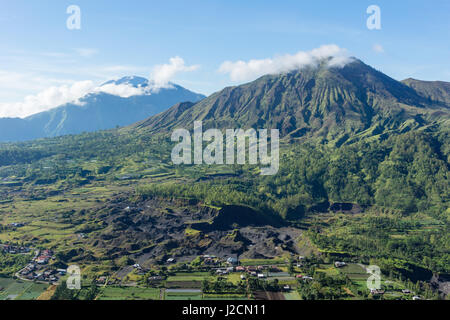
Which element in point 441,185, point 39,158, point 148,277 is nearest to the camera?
point 148,277

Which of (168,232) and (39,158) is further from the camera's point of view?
(39,158)

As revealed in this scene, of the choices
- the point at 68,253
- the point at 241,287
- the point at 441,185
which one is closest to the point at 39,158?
the point at 68,253

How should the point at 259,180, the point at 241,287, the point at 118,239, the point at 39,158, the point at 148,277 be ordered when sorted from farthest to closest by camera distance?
the point at 39,158 → the point at 259,180 → the point at 118,239 → the point at 148,277 → the point at 241,287

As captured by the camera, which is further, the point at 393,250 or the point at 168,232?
the point at 168,232

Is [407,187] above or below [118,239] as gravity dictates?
above

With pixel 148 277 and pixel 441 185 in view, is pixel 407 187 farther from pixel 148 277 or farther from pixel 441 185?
pixel 148 277

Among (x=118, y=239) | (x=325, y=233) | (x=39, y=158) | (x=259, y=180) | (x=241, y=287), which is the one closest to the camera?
(x=241, y=287)

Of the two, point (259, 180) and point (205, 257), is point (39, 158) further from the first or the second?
point (205, 257)

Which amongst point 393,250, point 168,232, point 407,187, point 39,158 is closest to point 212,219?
point 168,232

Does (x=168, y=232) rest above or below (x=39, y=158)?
below
